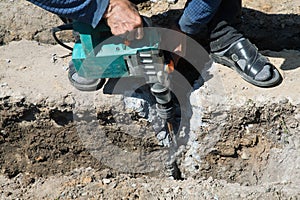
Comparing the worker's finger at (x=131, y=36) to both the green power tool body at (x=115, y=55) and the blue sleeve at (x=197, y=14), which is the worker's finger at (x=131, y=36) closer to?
the green power tool body at (x=115, y=55)

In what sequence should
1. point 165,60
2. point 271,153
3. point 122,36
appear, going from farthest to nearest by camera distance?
point 271,153 < point 165,60 < point 122,36

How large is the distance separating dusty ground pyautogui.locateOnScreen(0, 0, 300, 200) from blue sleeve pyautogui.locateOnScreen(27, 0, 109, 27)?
469mm

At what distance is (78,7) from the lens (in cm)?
190

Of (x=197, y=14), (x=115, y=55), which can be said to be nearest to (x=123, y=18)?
(x=115, y=55)

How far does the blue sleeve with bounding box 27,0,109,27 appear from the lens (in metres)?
1.89

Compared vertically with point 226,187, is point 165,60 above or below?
above

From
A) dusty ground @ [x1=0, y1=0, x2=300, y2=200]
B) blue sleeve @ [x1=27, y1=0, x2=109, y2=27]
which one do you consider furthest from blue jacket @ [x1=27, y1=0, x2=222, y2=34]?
dusty ground @ [x1=0, y1=0, x2=300, y2=200]

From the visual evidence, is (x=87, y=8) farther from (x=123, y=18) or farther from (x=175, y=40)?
(x=175, y=40)

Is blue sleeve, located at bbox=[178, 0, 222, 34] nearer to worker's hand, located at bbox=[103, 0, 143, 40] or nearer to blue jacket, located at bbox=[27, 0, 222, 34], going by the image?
blue jacket, located at bbox=[27, 0, 222, 34]

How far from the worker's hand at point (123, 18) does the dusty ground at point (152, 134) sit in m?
0.43

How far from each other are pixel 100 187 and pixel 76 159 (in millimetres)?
185

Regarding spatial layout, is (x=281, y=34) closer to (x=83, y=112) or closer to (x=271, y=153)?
(x=271, y=153)

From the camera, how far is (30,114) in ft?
7.82

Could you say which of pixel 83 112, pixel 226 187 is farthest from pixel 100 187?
pixel 226 187
